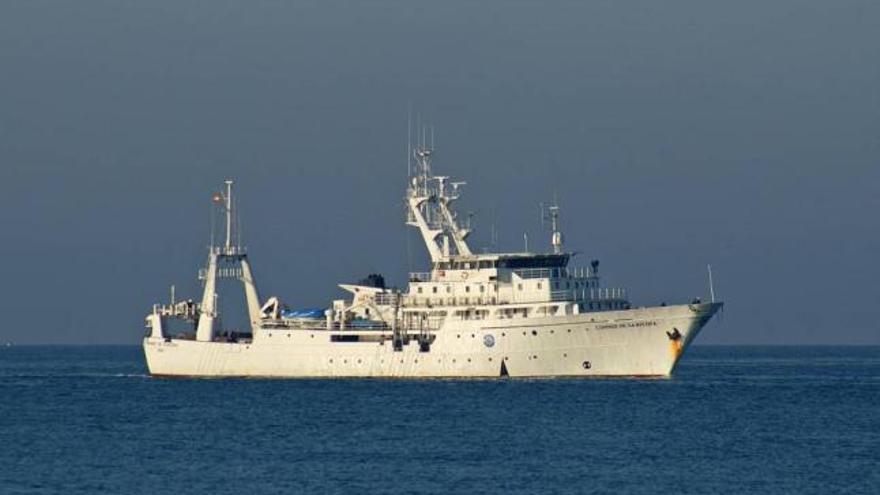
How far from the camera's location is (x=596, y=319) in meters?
82.9

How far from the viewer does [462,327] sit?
8469 centimetres

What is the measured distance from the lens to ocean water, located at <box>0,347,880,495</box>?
51.2 metres

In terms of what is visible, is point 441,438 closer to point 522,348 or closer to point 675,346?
point 522,348

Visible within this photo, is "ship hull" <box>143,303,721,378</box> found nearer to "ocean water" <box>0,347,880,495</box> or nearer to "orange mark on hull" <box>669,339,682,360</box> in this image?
"orange mark on hull" <box>669,339,682,360</box>

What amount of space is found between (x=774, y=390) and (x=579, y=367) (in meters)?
12.3

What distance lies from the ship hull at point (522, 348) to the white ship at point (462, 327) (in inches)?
1.9

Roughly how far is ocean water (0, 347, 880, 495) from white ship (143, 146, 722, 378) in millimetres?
1146

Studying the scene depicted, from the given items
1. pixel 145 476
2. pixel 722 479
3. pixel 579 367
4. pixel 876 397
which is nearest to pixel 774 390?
pixel 876 397

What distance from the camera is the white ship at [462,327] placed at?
83750 mm

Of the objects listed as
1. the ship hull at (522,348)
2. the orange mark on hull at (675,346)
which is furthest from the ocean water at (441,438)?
the orange mark on hull at (675,346)

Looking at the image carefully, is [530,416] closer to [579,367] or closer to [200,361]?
[579,367]

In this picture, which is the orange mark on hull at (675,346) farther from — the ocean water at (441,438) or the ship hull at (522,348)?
the ocean water at (441,438)

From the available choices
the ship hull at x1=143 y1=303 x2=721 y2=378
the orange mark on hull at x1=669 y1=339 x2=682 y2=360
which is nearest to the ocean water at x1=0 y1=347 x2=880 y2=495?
the ship hull at x1=143 y1=303 x2=721 y2=378

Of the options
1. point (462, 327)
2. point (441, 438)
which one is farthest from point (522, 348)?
point (441, 438)
